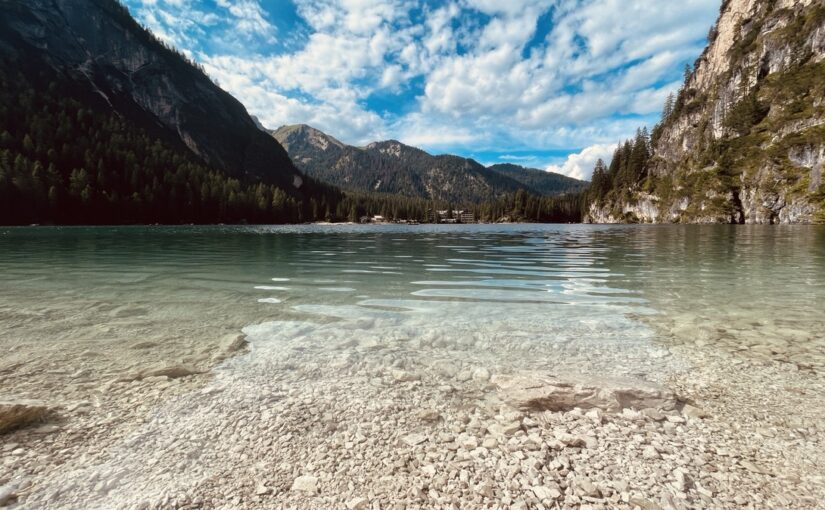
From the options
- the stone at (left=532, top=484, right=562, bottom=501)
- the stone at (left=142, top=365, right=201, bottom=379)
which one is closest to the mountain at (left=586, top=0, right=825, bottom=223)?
the stone at (left=532, top=484, right=562, bottom=501)

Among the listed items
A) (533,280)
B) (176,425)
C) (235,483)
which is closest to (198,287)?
(176,425)

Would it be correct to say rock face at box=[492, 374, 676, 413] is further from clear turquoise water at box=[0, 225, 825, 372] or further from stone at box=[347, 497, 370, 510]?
Answer: stone at box=[347, 497, 370, 510]

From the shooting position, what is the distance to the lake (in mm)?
4699

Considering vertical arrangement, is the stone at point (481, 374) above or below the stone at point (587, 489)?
below

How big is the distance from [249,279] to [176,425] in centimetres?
1529

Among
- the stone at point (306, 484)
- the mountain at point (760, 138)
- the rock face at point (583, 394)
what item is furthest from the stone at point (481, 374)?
the mountain at point (760, 138)

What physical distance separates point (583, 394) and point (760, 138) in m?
203

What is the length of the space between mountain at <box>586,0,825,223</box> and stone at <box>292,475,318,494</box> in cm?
15602

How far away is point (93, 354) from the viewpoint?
27.3ft

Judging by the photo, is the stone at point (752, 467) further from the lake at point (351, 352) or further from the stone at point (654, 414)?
the stone at point (654, 414)

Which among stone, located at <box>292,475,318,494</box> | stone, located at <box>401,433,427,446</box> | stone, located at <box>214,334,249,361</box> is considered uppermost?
stone, located at <box>214,334,249,361</box>

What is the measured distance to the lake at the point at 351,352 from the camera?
4.70 meters

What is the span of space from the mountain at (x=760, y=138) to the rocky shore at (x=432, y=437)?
150536 mm

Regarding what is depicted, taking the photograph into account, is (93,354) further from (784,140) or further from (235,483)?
(784,140)
